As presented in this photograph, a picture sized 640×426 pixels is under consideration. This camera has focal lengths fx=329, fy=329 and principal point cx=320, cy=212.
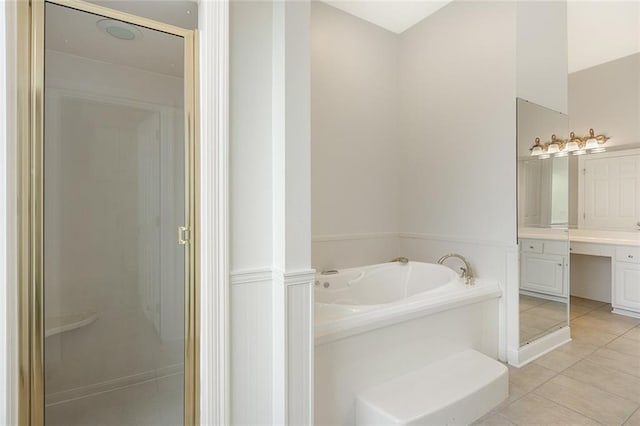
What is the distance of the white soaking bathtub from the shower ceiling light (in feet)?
5.02

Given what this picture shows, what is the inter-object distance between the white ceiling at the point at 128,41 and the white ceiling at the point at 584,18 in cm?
199

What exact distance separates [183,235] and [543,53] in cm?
308

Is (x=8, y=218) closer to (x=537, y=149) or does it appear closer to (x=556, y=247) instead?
(x=537, y=149)

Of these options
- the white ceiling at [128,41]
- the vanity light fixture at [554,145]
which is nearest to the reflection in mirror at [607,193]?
the vanity light fixture at [554,145]

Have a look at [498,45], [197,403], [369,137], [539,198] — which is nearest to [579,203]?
[539,198]

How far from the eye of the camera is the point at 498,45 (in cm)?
260

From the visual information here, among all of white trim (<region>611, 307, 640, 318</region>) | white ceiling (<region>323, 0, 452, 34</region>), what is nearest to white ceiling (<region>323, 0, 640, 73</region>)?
white ceiling (<region>323, 0, 452, 34</region>)

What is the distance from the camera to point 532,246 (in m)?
2.62

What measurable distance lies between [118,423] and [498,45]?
3.47 metres

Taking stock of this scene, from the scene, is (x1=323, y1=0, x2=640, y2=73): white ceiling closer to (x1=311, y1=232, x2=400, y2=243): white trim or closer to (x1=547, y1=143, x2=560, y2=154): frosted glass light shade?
(x1=547, y1=143, x2=560, y2=154): frosted glass light shade

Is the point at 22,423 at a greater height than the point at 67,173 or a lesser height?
lesser

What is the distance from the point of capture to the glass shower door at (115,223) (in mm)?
1352

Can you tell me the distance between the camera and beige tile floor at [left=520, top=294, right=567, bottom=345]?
256cm

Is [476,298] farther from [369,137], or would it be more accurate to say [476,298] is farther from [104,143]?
[104,143]
